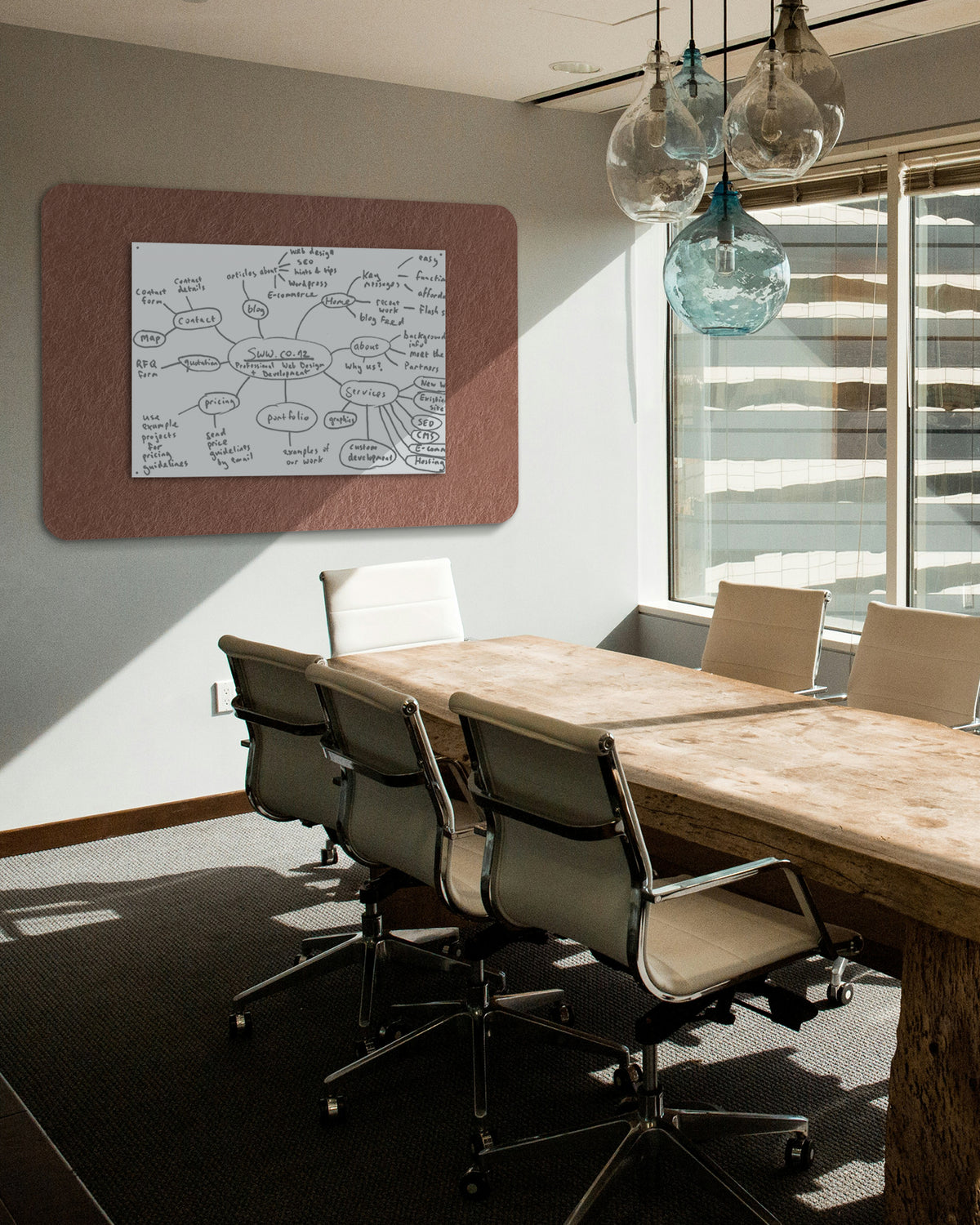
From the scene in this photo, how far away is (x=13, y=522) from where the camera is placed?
172 inches

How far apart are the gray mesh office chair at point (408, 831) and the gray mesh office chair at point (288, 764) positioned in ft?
0.32

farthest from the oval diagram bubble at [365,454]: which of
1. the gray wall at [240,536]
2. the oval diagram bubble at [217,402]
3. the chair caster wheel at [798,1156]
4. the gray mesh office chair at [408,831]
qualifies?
the chair caster wheel at [798,1156]

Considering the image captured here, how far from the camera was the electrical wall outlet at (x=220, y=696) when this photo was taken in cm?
478

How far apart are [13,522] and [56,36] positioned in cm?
169

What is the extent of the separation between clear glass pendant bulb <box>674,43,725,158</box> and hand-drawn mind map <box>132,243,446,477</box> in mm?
2400

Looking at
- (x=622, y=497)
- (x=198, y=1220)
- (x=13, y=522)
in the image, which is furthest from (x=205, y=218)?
(x=198, y=1220)

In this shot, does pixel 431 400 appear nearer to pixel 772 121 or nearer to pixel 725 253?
pixel 725 253

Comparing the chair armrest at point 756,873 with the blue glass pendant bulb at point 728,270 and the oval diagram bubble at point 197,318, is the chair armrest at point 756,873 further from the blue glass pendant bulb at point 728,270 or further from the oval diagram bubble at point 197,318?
the oval diagram bubble at point 197,318

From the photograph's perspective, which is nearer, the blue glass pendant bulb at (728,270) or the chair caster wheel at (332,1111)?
the blue glass pendant bulb at (728,270)

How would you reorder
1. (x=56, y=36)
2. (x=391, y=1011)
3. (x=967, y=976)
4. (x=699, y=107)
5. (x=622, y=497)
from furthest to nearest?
(x=622, y=497)
(x=56, y=36)
(x=391, y=1011)
(x=699, y=107)
(x=967, y=976)

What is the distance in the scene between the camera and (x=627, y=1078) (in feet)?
8.92

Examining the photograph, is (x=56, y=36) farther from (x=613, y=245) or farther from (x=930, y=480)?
(x=930, y=480)

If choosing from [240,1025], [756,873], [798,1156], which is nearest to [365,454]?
[240,1025]

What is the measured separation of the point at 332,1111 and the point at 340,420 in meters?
2.92
